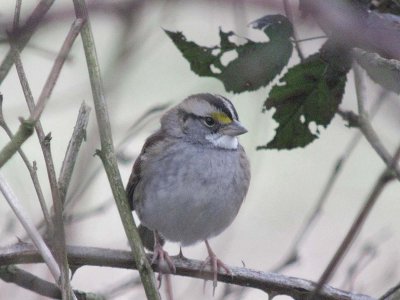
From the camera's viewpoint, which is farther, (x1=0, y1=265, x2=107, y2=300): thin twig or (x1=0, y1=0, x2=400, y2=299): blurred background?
(x1=0, y1=0, x2=400, y2=299): blurred background

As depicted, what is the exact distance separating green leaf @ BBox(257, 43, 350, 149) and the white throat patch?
1.04 metres

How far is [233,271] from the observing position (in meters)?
2.83

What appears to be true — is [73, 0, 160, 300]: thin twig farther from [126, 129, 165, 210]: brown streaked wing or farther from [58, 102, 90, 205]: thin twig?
[126, 129, 165, 210]: brown streaked wing

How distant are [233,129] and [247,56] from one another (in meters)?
1.08

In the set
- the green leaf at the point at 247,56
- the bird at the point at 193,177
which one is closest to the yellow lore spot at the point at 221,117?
the bird at the point at 193,177

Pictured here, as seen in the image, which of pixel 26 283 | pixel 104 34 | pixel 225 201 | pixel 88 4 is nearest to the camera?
pixel 88 4

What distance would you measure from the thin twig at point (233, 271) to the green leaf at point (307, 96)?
455 mm

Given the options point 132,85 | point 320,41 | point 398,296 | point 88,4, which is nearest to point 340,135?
point 132,85

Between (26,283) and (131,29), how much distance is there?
1.34 metres

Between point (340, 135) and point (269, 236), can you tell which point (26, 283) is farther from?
point (340, 135)

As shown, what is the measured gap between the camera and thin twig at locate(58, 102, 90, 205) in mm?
2281

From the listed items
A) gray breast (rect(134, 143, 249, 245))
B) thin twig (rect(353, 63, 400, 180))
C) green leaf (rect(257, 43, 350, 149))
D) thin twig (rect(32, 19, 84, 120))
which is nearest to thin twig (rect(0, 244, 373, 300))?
green leaf (rect(257, 43, 350, 149))

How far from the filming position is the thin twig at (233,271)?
A: 2.56 metres

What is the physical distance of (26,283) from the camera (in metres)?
2.78
